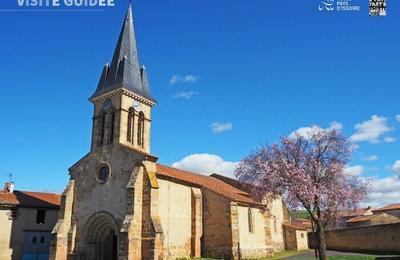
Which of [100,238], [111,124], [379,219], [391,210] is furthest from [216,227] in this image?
[391,210]

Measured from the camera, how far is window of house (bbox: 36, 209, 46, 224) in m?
32.8

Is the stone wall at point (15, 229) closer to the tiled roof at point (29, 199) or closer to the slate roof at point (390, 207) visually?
the tiled roof at point (29, 199)

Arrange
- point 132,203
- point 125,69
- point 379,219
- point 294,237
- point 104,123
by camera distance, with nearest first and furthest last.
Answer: point 132,203
point 104,123
point 125,69
point 294,237
point 379,219

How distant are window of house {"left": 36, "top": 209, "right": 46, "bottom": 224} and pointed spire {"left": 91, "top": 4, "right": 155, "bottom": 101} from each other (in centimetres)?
1285

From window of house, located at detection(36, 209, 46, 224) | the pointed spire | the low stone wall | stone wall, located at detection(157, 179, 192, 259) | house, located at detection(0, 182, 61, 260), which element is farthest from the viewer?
window of house, located at detection(36, 209, 46, 224)

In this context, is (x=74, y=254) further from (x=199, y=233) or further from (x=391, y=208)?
(x=391, y=208)

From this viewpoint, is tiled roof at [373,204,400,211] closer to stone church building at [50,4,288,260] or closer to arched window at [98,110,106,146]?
stone church building at [50,4,288,260]

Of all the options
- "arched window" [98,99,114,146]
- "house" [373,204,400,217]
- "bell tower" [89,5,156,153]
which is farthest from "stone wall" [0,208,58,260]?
"house" [373,204,400,217]

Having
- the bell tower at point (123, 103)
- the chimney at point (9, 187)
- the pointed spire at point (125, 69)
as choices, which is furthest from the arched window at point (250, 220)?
the chimney at point (9, 187)

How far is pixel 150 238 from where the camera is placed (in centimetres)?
2192

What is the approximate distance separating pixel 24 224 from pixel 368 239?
3271 centimetres

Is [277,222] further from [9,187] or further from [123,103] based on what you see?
[9,187]

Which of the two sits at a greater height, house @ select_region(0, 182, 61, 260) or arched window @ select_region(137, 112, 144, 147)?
arched window @ select_region(137, 112, 144, 147)

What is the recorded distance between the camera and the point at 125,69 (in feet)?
94.7
